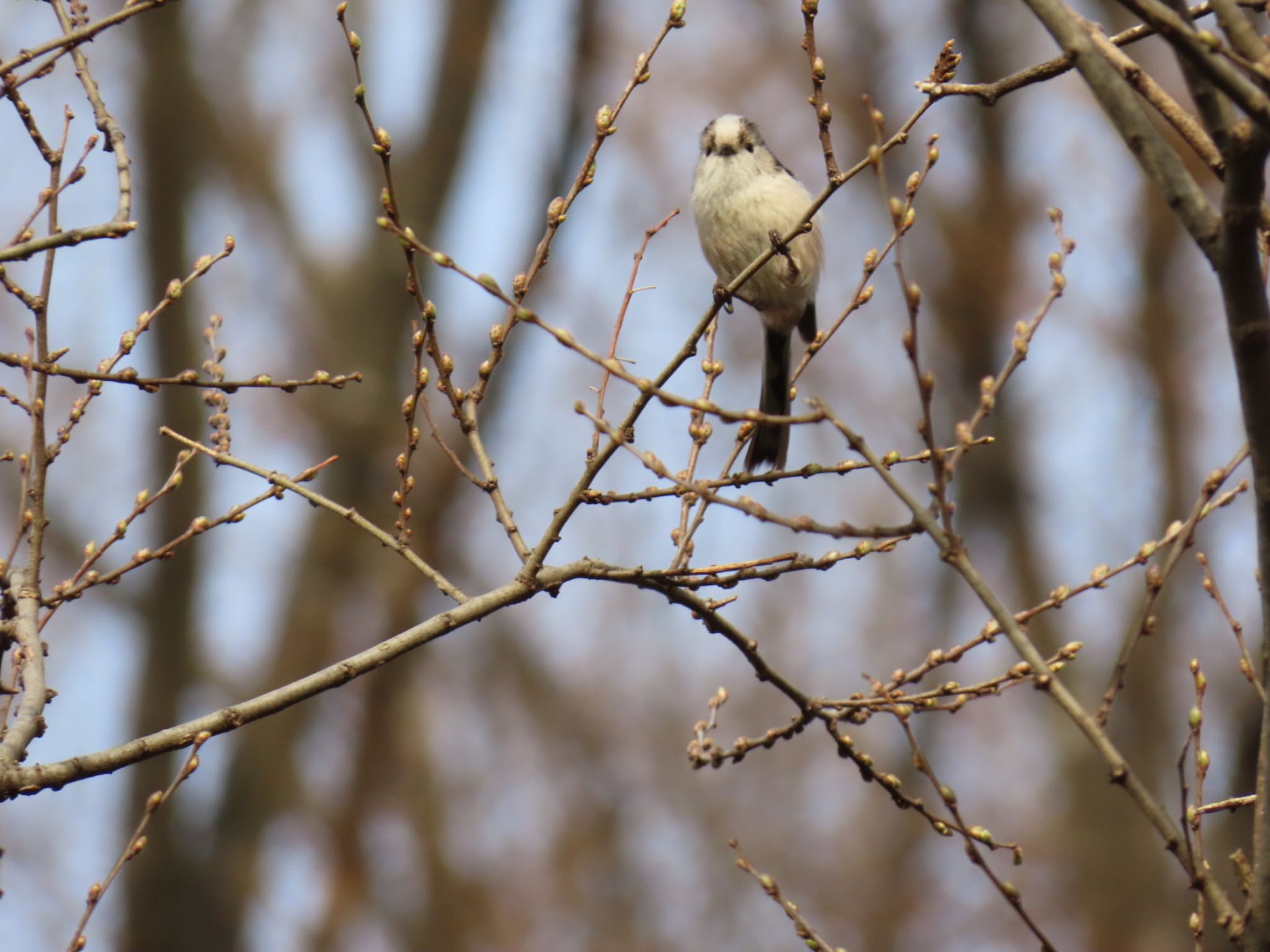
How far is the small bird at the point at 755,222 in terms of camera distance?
4434 millimetres

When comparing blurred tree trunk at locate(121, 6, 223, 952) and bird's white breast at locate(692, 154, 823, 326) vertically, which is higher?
blurred tree trunk at locate(121, 6, 223, 952)

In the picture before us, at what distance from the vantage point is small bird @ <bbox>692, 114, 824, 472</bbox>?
4.43 m

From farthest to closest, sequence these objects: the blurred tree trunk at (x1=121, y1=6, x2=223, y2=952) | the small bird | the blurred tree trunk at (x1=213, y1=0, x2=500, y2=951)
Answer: the blurred tree trunk at (x1=213, y1=0, x2=500, y2=951) → the blurred tree trunk at (x1=121, y1=6, x2=223, y2=952) → the small bird

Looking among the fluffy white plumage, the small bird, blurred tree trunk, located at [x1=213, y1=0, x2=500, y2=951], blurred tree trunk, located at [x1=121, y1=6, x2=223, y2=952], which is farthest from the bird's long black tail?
blurred tree trunk, located at [x1=121, y1=6, x2=223, y2=952]

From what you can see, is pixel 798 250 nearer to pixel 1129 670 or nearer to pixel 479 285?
pixel 479 285

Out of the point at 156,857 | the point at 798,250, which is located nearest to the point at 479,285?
the point at 798,250

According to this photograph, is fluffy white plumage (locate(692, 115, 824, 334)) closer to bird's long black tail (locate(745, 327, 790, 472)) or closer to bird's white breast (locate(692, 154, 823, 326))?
bird's white breast (locate(692, 154, 823, 326))

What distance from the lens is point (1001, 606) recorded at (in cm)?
194

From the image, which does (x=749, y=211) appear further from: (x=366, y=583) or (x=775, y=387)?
(x=366, y=583)

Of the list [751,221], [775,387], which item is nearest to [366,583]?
[775,387]

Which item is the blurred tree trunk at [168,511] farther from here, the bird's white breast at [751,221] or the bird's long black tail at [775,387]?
the bird's white breast at [751,221]

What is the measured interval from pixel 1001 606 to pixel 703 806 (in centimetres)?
1081

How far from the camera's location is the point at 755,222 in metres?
4.43

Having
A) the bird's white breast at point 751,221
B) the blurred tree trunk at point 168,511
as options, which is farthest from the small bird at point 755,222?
the blurred tree trunk at point 168,511
